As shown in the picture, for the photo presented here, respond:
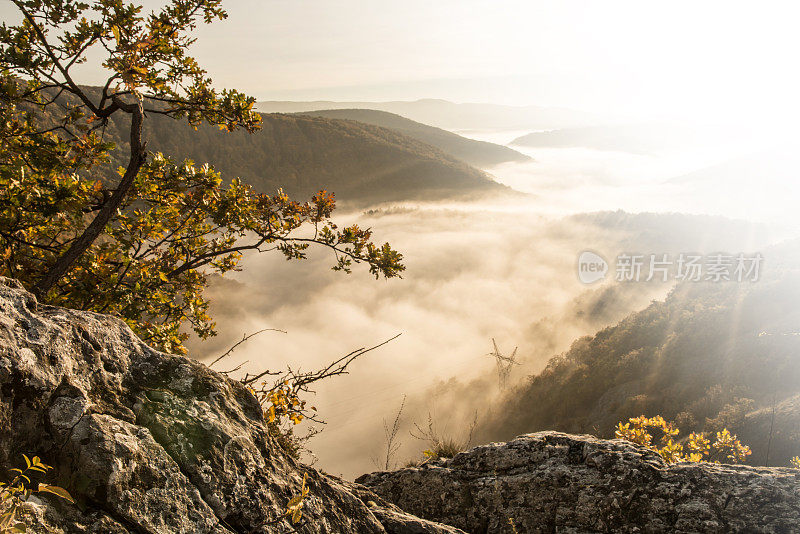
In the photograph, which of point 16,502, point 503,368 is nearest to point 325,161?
point 503,368

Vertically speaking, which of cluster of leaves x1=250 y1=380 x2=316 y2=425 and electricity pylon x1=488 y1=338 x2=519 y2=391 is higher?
cluster of leaves x1=250 y1=380 x2=316 y2=425

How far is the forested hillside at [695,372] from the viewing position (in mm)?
15281

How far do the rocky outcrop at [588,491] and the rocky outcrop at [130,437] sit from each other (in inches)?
65.3

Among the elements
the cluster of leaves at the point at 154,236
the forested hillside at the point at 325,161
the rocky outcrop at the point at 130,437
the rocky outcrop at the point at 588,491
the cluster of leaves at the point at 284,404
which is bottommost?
the rocky outcrop at the point at 588,491

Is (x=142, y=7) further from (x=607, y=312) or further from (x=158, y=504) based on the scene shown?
(x=607, y=312)

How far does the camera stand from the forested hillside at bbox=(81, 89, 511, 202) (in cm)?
11150

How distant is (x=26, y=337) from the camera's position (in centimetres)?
220

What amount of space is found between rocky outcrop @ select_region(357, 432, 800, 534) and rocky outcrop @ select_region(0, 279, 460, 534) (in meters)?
1.66

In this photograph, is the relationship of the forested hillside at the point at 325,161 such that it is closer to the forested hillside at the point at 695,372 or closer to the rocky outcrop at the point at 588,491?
the forested hillside at the point at 695,372

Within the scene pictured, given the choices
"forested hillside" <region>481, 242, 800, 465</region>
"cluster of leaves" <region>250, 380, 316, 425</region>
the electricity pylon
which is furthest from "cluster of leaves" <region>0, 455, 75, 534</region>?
the electricity pylon

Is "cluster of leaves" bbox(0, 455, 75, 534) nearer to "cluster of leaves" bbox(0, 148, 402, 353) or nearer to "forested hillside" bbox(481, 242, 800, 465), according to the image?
"cluster of leaves" bbox(0, 148, 402, 353)

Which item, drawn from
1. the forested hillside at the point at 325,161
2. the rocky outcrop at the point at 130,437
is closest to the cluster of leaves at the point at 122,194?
the rocky outcrop at the point at 130,437

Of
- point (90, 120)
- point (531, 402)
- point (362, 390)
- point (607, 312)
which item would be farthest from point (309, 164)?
point (90, 120)

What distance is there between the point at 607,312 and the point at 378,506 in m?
52.7
